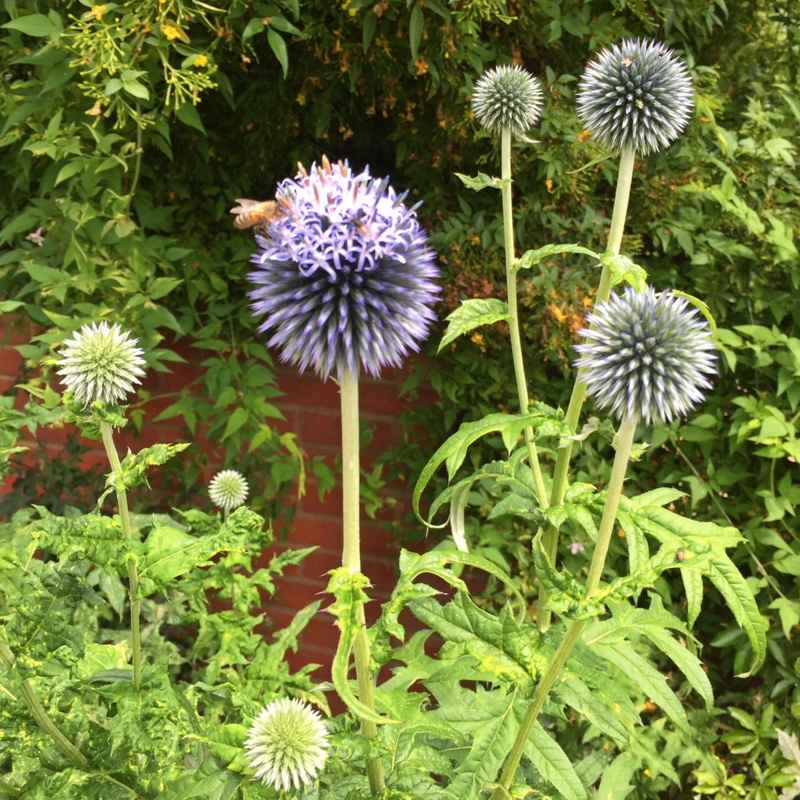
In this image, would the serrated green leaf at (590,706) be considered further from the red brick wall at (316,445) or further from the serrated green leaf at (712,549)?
the red brick wall at (316,445)

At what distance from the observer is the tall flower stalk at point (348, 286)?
792mm

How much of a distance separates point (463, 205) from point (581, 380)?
101 cm

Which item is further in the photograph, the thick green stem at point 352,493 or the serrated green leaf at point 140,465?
the serrated green leaf at point 140,465

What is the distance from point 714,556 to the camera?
971 millimetres

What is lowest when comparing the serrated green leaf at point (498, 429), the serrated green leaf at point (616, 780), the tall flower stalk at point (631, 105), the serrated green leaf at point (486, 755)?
the serrated green leaf at point (486, 755)

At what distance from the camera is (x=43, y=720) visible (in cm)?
101

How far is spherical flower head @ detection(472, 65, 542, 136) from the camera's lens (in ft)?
4.36

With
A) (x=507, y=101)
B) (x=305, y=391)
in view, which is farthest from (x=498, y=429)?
(x=305, y=391)

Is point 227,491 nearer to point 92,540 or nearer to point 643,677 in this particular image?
point 92,540

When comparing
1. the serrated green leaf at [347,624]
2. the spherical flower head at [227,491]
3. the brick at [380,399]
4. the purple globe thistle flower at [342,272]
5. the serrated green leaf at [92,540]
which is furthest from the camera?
the brick at [380,399]

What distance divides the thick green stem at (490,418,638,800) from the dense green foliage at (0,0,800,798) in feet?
2.76

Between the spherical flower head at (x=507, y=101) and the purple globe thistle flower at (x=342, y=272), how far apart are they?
0.56 meters

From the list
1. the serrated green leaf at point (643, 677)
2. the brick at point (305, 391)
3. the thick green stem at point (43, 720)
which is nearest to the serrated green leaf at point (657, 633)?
the serrated green leaf at point (643, 677)

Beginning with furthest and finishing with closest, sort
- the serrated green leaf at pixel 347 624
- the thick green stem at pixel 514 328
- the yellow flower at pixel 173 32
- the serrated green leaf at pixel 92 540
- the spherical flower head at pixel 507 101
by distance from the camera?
the yellow flower at pixel 173 32, the spherical flower head at pixel 507 101, the thick green stem at pixel 514 328, the serrated green leaf at pixel 92 540, the serrated green leaf at pixel 347 624
